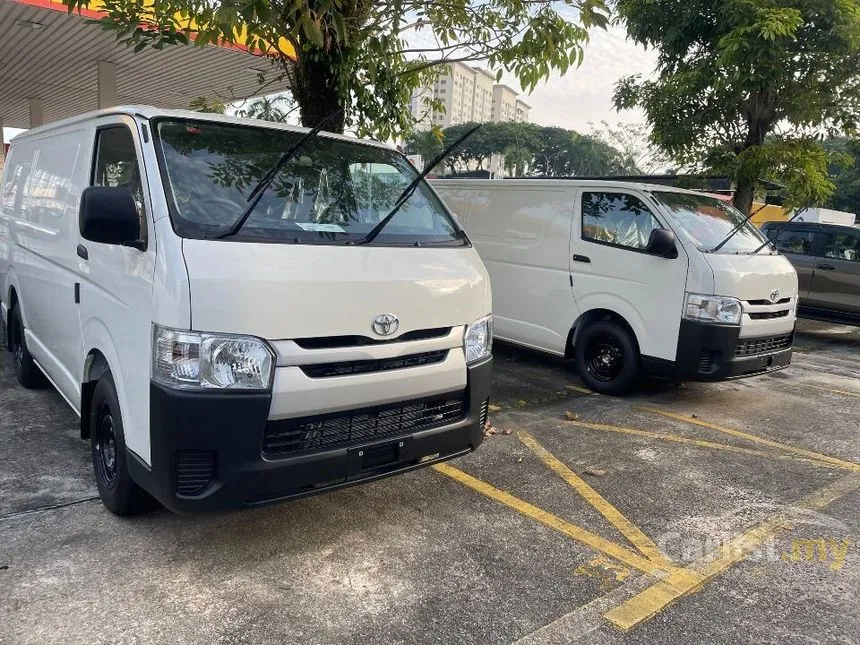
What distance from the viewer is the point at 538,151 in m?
81.2

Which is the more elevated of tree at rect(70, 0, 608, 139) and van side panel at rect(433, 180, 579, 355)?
tree at rect(70, 0, 608, 139)

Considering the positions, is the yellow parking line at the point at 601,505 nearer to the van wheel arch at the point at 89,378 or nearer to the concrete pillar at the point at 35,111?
the van wheel arch at the point at 89,378

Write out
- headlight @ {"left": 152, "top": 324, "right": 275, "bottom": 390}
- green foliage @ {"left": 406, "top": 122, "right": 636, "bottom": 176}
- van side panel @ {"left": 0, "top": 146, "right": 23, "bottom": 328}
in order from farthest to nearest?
1. green foliage @ {"left": 406, "top": 122, "right": 636, "bottom": 176}
2. van side panel @ {"left": 0, "top": 146, "right": 23, "bottom": 328}
3. headlight @ {"left": 152, "top": 324, "right": 275, "bottom": 390}

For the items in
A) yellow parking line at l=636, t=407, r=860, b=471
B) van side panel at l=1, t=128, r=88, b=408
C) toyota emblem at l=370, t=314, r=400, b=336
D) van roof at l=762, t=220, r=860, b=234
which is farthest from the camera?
van roof at l=762, t=220, r=860, b=234

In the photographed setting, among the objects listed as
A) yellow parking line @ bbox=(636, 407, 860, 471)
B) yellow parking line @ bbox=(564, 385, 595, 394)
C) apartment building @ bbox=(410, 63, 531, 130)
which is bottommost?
yellow parking line @ bbox=(564, 385, 595, 394)

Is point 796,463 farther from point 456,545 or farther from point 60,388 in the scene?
point 60,388

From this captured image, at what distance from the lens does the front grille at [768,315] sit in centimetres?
619

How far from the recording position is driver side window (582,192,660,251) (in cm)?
648

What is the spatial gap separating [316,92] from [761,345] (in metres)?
4.65

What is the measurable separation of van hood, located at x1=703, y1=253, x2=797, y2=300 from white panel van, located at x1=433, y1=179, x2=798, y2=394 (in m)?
0.01

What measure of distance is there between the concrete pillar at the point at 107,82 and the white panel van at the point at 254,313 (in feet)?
39.6

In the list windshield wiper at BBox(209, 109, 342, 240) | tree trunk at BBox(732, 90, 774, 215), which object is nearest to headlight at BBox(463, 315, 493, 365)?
windshield wiper at BBox(209, 109, 342, 240)

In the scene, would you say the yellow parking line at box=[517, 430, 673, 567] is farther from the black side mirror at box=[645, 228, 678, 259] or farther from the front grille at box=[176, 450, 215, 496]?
the front grille at box=[176, 450, 215, 496]

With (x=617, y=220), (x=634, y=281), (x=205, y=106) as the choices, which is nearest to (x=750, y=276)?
(x=634, y=281)
